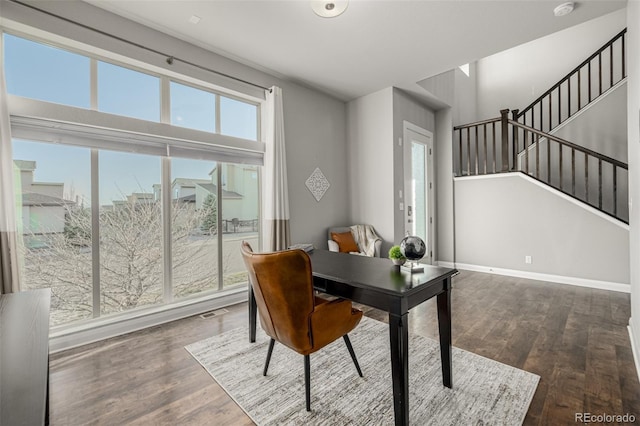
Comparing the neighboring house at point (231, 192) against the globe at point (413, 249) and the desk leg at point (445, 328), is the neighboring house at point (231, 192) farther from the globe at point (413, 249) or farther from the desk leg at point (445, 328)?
the desk leg at point (445, 328)

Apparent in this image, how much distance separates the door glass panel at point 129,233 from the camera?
2.70 metres

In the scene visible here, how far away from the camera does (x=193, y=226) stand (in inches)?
128

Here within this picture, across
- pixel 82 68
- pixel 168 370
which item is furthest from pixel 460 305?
pixel 82 68

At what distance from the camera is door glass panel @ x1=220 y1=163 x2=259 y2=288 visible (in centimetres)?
352

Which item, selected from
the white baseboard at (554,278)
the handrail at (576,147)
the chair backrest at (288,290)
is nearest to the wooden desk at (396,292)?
the chair backrest at (288,290)

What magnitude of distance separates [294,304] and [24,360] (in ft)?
3.39

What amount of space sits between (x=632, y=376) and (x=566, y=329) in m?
0.79

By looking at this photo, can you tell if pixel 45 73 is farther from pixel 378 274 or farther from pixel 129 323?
pixel 378 274

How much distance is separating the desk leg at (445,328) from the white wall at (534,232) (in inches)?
144

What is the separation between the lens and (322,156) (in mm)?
4418

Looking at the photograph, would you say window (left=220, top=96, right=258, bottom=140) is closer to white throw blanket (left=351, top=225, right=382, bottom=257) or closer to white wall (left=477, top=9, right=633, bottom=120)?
white throw blanket (left=351, top=225, right=382, bottom=257)

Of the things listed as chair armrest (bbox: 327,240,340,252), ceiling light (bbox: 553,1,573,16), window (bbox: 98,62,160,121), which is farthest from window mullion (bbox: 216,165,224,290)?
ceiling light (bbox: 553,1,573,16)

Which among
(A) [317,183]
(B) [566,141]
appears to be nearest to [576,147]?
(B) [566,141]

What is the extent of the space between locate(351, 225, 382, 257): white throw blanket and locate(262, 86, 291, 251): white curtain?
3.96 feet
